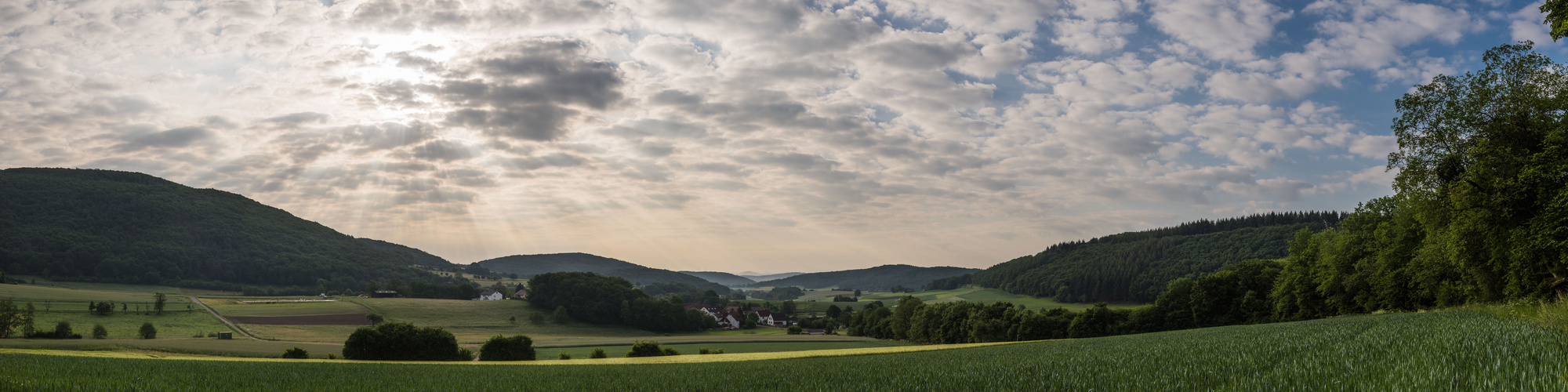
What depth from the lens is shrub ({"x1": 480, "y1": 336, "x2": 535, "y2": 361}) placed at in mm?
61312

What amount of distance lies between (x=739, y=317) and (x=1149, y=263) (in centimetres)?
10161

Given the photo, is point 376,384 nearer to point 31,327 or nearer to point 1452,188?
point 1452,188

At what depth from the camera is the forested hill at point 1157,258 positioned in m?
148

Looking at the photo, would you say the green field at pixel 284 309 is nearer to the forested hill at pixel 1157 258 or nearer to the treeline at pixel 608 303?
the treeline at pixel 608 303

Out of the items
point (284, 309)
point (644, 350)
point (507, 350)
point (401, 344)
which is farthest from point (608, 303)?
point (401, 344)

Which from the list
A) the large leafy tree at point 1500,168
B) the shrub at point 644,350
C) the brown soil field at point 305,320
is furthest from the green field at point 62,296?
the large leafy tree at point 1500,168

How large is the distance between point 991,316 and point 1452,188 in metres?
59.4

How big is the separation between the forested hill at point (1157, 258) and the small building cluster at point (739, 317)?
68542 mm

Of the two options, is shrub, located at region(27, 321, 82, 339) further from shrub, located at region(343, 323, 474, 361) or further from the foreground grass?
the foreground grass

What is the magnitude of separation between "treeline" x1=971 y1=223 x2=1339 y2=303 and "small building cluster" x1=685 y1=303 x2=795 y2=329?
225 ft

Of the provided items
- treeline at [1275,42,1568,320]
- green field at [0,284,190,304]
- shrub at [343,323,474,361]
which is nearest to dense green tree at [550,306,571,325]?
green field at [0,284,190,304]

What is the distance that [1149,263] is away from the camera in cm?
15975

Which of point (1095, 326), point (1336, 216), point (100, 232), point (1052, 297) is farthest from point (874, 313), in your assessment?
point (100, 232)

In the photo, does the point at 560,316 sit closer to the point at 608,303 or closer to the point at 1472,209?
the point at 608,303
